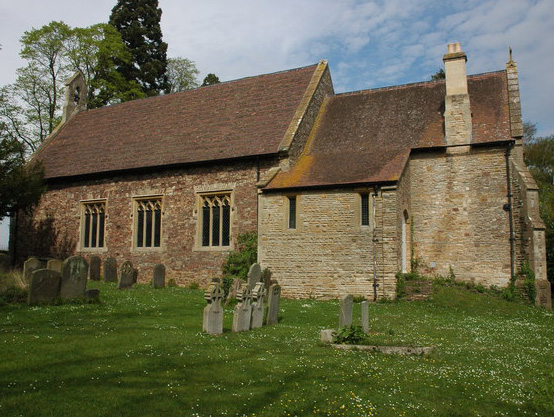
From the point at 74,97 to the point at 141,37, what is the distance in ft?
34.7

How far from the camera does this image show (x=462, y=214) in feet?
60.6

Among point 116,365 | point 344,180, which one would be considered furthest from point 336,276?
point 116,365

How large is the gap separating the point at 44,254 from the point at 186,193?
9088 mm

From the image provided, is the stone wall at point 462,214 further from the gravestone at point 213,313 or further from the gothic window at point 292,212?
the gravestone at point 213,313

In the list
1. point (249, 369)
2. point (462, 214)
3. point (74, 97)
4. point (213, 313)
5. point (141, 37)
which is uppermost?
point (141, 37)

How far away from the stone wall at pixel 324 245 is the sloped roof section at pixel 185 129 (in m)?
2.94

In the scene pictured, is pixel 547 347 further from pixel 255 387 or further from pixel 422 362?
pixel 255 387

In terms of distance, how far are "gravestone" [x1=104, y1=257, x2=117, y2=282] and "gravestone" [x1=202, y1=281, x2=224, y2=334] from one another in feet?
37.6

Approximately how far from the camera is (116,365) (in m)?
6.92

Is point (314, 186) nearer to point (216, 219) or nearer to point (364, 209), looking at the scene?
point (364, 209)

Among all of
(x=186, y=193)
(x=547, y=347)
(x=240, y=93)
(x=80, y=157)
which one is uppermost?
(x=240, y=93)

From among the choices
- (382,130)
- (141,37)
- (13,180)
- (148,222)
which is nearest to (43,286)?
(13,180)

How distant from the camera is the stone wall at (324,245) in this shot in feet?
54.3

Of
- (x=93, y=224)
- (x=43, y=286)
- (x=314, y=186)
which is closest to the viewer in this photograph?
(x=43, y=286)
